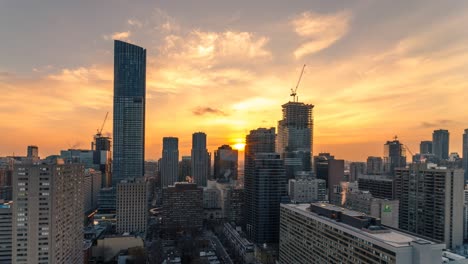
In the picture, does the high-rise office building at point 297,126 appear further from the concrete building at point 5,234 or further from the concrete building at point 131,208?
the concrete building at point 5,234

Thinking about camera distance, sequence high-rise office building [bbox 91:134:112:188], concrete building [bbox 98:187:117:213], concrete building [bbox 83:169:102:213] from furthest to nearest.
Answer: high-rise office building [bbox 91:134:112:188], concrete building [bbox 83:169:102:213], concrete building [bbox 98:187:117:213]

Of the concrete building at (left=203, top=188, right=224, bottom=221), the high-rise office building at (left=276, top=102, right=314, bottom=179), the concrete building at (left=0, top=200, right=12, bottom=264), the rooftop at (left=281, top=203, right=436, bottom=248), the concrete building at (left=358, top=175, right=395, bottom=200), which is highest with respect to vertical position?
the high-rise office building at (left=276, top=102, right=314, bottom=179)

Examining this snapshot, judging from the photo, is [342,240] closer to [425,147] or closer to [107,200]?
[107,200]

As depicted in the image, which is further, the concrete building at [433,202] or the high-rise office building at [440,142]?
the high-rise office building at [440,142]

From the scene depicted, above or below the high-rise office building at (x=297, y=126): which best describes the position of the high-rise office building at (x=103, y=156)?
below

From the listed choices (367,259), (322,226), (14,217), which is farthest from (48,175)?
(367,259)

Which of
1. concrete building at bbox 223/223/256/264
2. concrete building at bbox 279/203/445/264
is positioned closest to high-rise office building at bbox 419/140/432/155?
concrete building at bbox 223/223/256/264

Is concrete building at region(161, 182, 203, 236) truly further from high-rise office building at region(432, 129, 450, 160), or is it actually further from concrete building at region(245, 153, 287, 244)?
high-rise office building at region(432, 129, 450, 160)

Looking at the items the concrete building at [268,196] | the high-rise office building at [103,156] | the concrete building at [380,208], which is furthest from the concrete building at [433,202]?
the high-rise office building at [103,156]
